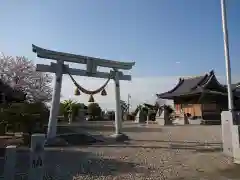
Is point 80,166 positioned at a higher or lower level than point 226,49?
lower

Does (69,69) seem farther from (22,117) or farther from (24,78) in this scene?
(24,78)

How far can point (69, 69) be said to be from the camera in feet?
53.0

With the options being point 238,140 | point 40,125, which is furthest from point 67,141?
point 238,140

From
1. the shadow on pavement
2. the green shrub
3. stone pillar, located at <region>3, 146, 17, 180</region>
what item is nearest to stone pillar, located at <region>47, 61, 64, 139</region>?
the green shrub

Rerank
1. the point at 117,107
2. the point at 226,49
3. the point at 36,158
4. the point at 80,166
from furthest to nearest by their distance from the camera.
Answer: the point at 117,107 < the point at 226,49 < the point at 80,166 < the point at 36,158

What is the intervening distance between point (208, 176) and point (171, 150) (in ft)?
16.0

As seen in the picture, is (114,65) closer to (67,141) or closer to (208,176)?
(67,141)

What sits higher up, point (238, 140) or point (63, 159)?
point (238, 140)

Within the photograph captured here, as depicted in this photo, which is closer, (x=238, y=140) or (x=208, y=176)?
(x=208, y=176)

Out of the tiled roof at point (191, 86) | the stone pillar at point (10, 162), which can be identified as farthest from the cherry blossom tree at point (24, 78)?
the stone pillar at point (10, 162)

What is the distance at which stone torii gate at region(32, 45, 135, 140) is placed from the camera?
1510 cm

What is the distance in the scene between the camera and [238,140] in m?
10.1

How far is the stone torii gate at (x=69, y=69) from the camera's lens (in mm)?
15102

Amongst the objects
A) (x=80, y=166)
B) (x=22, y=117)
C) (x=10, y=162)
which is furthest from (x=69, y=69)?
(x=10, y=162)
